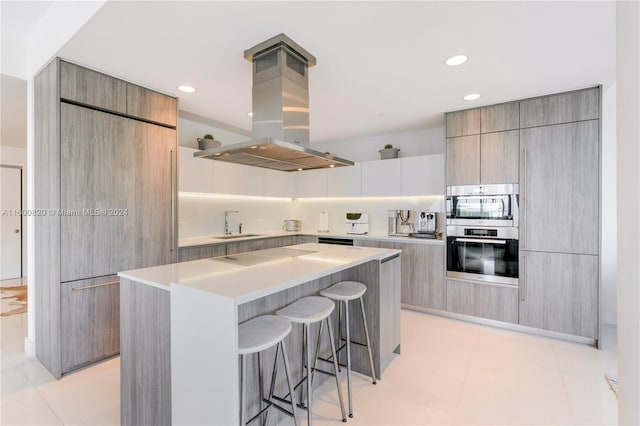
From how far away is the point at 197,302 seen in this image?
4.45 ft

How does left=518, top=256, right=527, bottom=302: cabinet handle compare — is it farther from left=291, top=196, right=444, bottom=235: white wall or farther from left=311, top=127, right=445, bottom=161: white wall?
left=311, top=127, right=445, bottom=161: white wall

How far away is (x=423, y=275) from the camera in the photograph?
3.83m

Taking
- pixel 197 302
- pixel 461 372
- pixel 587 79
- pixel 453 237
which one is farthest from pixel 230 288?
pixel 587 79

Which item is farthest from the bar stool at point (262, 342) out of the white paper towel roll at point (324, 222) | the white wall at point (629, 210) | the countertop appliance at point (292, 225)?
the countertop appliance at point (292, 225)

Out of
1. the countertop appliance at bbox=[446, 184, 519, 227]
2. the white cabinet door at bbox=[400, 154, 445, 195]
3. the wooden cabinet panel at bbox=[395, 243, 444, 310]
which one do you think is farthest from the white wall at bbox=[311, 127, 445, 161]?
the wooden cabinet panel at bbox=[395, 243, 444, 310]

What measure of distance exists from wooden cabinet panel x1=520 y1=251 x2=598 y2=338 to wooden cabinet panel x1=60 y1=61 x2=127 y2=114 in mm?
4280

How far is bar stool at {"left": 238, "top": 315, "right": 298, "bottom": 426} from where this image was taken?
4.63 feet

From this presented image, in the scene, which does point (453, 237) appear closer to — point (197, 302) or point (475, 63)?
point (475, 63)

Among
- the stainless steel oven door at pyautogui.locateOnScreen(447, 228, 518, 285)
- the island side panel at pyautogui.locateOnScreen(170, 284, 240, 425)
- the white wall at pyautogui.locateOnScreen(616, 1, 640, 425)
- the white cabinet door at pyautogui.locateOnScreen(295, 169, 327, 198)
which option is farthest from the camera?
the white cabinet door at pyautogui.locateOnScreen(295, 169, 327, 198)

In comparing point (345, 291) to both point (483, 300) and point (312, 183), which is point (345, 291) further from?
point (312, 183)

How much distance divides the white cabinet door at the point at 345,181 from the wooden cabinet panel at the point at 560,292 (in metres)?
2.35

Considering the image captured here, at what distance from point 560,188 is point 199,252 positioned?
154 inches

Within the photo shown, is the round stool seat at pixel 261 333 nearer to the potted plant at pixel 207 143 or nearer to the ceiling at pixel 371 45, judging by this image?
the ceiling at pixel 371 45

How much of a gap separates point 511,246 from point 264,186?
3.45m
